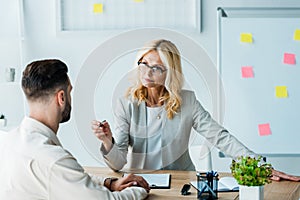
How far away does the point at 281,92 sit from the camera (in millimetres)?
3795

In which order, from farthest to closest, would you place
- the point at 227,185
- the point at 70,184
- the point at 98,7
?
1. the point at 98,7
2. the point at 227,185
3. the point at 70,184

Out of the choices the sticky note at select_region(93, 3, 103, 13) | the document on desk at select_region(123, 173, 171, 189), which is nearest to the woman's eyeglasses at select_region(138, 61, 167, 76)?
the document on desk at select_region(123, 173, 171, 189)

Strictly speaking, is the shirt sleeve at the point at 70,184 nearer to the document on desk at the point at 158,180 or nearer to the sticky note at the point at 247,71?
the document on desk at the point at 158,180

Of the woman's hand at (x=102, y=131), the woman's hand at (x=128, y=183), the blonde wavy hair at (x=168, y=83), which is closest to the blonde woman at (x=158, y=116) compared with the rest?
the blonde wavy hair at (x=168, y=83)

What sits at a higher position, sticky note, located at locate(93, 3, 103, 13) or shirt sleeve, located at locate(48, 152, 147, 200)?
sticky note, located at locate(93, 3, 103, 13)

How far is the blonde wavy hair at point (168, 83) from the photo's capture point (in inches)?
113

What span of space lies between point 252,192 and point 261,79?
1855 mm

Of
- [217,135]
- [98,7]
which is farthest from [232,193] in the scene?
[98,7]

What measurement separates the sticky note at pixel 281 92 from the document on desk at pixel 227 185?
1.44 metres

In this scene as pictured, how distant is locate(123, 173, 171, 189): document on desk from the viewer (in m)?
2.36

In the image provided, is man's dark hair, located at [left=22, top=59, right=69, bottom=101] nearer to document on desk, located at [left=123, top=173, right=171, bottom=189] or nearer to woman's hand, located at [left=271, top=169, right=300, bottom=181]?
document on desk, located at [left=123, top=173, right=171, bottom=189]

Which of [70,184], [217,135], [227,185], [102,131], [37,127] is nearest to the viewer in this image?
[70,184]

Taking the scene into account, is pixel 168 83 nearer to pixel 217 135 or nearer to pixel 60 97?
pixel 217 135

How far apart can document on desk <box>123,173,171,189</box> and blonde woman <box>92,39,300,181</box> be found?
0.30 m
